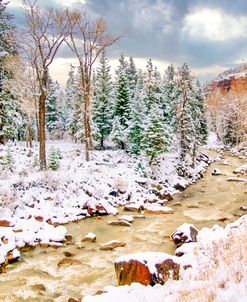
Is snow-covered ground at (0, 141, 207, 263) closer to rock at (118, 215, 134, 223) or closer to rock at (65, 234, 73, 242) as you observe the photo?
rock at (65, 234, 73, 242)

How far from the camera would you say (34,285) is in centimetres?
891

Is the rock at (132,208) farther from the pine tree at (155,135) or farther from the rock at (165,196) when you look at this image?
the pine tree at (155,135)

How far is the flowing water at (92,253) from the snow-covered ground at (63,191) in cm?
83

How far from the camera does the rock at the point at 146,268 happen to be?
760 cm

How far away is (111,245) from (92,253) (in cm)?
91

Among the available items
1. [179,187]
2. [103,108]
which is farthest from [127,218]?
[103,108]

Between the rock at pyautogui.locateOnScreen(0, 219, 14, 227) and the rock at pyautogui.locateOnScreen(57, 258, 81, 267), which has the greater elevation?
the rock at pyautogui.locateOnScreen(0, 219, 14, 227)

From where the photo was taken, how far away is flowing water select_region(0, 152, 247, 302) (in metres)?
8.69

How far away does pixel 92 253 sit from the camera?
11.5 meters

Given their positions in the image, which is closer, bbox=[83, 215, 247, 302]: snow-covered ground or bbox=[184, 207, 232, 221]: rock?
bbox=[83, 215, 247, 302]: snow-covered ground

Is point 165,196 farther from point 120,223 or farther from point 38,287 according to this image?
point 38,287

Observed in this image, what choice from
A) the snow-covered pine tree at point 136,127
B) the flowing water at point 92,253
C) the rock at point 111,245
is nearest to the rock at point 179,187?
the flowing water at point 92,253

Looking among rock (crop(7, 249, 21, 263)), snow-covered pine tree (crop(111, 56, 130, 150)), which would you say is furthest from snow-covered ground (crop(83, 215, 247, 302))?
snow-covered pine tree (crop(111, 56, 130, 150))

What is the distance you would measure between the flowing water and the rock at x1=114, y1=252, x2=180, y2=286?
1115 mm
